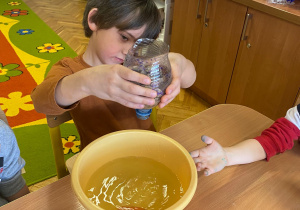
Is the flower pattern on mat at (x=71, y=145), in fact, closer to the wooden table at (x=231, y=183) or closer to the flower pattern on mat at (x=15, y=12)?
the wooden table at (x=231, y=183)

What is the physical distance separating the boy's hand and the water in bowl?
11cm

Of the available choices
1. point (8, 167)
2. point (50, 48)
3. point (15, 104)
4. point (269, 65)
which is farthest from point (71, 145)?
point (50, 48)

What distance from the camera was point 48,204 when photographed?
0.55 meters

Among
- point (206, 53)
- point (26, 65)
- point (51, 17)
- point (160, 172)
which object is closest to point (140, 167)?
point (160, 172)

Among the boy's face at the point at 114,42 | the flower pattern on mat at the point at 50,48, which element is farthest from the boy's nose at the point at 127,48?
the flower pattern on mat at the point at 50,48

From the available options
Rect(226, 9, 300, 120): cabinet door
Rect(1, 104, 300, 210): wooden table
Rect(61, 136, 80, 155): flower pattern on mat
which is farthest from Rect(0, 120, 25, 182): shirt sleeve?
Rect(226, 9, 300, 120): cabinet door

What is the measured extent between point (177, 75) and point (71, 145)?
123cm

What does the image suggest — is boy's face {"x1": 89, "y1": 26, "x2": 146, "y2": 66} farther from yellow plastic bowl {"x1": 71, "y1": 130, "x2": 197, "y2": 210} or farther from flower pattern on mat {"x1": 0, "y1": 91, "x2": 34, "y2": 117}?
flower pattern on mat {"x1": 0, "y1": 91, "x2": 34, "y2": 117}

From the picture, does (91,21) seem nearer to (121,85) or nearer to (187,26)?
(121,85)

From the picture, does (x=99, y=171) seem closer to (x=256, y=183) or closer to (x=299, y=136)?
(x=256, y=183)

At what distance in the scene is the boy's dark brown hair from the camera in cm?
82

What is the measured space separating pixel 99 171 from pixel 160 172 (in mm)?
111

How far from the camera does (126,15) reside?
816 mm

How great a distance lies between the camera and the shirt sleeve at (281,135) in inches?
27.8
